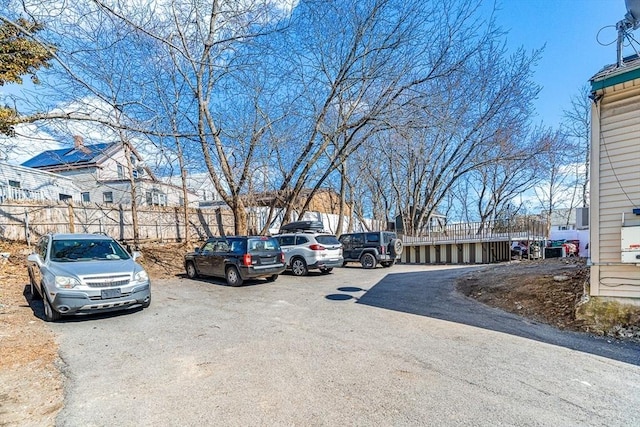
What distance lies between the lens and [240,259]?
10258 mm

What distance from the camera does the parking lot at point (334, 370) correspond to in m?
3.11

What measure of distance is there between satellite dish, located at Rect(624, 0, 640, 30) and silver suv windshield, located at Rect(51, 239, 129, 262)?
36.7 ft

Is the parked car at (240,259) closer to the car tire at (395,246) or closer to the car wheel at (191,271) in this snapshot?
the car wheel at (191,271)

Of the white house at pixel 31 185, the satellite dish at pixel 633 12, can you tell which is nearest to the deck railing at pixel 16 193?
the white house at pixel 31 185

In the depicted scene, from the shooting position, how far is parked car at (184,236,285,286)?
33.7 ft

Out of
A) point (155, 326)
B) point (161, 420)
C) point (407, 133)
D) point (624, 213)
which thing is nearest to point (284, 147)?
point (407, 133)

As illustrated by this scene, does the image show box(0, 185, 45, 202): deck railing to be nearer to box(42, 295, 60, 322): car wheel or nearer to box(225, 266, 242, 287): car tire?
box(225, 266, 242, 287): car tire

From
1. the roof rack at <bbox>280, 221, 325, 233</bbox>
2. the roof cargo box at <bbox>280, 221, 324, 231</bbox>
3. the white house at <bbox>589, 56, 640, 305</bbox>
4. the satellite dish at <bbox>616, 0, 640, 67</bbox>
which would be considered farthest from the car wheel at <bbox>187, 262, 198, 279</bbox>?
the satellite dish at <bbox>616, 0, 640, 67</bbox>

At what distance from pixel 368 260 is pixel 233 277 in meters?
6.92

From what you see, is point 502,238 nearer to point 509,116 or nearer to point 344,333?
point 509,116

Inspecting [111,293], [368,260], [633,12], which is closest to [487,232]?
[368,260]

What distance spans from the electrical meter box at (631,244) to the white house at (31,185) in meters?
24.3

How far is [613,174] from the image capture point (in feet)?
20.0

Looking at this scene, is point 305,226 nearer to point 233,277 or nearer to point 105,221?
point 233,277
